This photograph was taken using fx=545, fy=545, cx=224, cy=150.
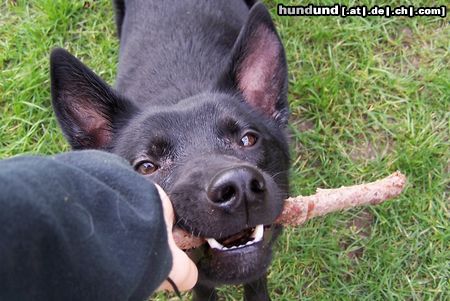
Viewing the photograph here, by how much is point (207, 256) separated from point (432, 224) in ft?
5.61

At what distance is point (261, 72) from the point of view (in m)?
2.40

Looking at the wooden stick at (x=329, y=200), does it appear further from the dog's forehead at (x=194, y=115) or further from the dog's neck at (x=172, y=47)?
the dog's neck at (x=172, y=47)

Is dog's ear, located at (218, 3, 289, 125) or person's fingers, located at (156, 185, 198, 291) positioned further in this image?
dog's ear, located at (218, 3, 289, 125)

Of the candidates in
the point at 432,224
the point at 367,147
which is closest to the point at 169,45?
the point at 367,147

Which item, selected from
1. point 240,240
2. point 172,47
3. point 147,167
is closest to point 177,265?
point 240,240

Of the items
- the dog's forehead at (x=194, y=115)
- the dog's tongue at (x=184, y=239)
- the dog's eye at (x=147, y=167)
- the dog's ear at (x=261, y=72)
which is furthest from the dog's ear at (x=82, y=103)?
the dog's tongue at (x=184, y=239)

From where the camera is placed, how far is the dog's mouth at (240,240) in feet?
5.90

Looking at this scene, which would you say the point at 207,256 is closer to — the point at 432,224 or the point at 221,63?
the point at 221,63

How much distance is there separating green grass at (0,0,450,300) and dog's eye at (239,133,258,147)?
0.97 m

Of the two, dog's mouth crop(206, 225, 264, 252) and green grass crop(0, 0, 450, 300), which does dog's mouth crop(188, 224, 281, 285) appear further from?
green grass crop(0, 0, 450, 300)

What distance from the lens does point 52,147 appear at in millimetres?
3400

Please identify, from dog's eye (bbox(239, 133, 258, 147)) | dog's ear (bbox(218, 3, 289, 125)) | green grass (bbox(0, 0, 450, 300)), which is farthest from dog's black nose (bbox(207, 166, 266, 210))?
green grass (bbox(0, 0, 450, 300))

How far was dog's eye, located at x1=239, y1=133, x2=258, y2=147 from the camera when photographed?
2.06 metres

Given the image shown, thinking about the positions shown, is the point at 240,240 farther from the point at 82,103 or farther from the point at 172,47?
the point at 172,47
